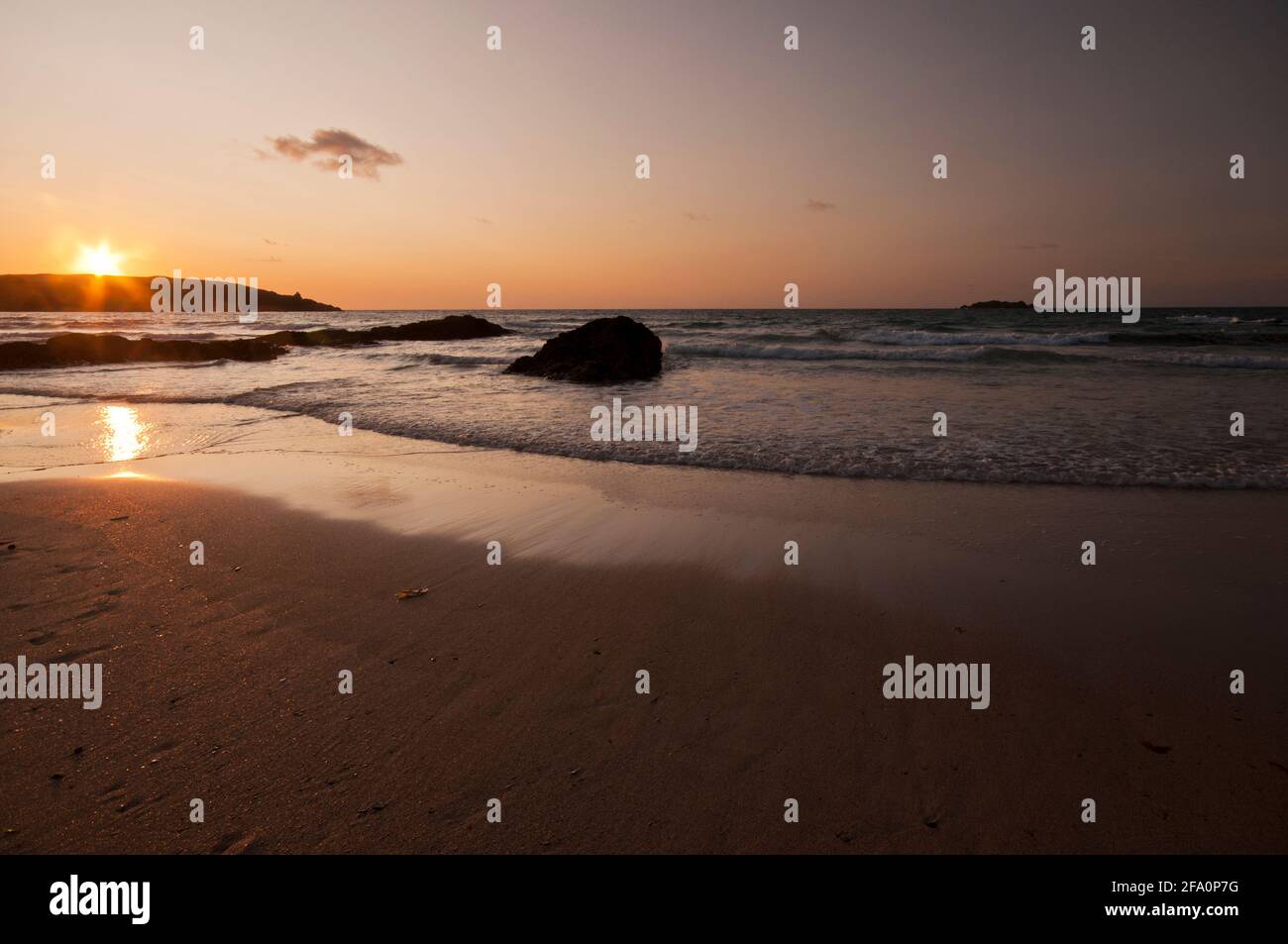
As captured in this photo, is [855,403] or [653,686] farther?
[855,403]

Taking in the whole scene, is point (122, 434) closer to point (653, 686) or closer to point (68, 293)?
point (653, 686)

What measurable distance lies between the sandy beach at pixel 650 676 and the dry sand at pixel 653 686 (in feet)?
0.06

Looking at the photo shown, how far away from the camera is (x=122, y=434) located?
36.5 ft

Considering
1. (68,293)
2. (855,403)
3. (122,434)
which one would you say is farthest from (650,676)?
(68,293)

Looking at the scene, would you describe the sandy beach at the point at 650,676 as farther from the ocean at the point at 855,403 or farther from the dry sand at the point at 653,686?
the ocean at the point at 855,403

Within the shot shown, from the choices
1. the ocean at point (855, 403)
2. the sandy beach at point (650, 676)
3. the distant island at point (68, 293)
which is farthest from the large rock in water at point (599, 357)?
the distant island at point (68, 293)

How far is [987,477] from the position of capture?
7.83 meters

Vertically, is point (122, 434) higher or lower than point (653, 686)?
higher

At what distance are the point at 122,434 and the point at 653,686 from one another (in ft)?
40.7

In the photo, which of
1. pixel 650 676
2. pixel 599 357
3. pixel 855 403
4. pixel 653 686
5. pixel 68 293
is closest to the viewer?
pixel 653 686

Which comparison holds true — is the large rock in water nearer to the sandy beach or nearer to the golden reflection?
the golden reflection

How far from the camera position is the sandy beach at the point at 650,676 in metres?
2.55
